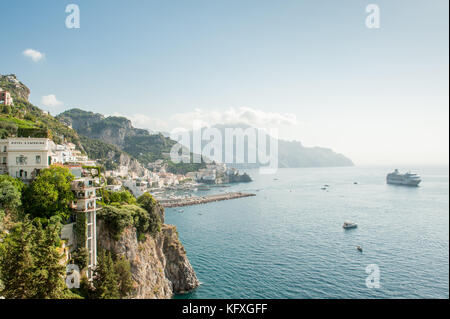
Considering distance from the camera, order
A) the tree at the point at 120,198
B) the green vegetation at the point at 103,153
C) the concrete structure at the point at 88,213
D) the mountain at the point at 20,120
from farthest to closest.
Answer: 1. the green vegetation at the point at 103,153
2. the tree at the point at 120,198
3. the mountain at the point at 20,120
4. the concrete structure at the point at 88,213

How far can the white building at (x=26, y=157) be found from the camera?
13.5 metres

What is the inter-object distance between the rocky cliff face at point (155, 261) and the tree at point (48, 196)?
2020 mm

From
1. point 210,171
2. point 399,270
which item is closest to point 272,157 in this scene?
point 210,171

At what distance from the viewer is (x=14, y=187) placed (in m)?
11.9

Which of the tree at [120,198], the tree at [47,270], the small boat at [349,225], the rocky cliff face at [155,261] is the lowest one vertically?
the small boat at [349,225]

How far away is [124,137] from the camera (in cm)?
11019

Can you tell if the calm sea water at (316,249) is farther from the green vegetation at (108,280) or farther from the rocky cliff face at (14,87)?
the rocky cliff face at (14,87)

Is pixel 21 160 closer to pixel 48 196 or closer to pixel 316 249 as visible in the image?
pixel 48 196

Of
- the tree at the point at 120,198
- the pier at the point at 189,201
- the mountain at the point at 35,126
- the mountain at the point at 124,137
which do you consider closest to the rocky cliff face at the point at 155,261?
the tree at the point at 120,198

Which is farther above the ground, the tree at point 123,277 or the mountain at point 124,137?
the mountain at point 124,137

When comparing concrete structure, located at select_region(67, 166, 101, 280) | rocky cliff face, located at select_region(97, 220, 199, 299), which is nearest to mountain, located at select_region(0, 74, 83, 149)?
concrete structure, located at select_region(67, 166, 101, 280)

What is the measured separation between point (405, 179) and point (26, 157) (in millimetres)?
82541

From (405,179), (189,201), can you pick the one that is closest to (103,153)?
(189,201)
